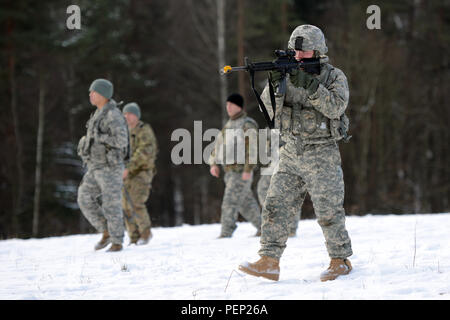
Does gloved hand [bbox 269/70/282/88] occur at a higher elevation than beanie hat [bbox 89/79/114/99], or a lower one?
lower

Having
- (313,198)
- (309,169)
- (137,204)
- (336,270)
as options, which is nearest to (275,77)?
(309,169)

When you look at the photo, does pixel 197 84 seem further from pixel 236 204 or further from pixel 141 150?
pixel 236 204

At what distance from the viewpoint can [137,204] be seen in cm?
835

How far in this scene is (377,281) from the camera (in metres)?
4.10

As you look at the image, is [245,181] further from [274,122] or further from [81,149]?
[274,122]

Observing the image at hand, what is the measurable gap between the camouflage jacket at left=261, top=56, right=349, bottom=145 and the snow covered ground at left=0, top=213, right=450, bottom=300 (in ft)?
3.65

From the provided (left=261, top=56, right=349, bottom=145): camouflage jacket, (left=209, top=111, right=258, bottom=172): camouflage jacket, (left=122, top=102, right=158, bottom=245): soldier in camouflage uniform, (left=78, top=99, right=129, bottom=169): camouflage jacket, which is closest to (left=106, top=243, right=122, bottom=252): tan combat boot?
(left=78, top=99, right=129, bottom=169): camouflage jacket

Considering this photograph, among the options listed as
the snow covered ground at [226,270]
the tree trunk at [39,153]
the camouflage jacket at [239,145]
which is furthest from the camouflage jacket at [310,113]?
the tree trunk at [39,153]

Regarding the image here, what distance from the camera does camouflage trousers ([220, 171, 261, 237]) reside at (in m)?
8.23

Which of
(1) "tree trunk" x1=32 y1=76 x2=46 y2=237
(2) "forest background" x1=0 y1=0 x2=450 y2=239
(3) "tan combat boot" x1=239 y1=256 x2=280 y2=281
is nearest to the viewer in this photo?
(3) "tan combat boot" x1=239 y1=256 x2=280 y2=281

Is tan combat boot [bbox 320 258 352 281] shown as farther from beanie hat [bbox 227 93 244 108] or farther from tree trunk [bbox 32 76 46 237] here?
tree trunk [bbox 32 76 46 237]

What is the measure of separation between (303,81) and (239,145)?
4290 millimetres

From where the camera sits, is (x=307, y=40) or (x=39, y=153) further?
(x=39, y=153)
